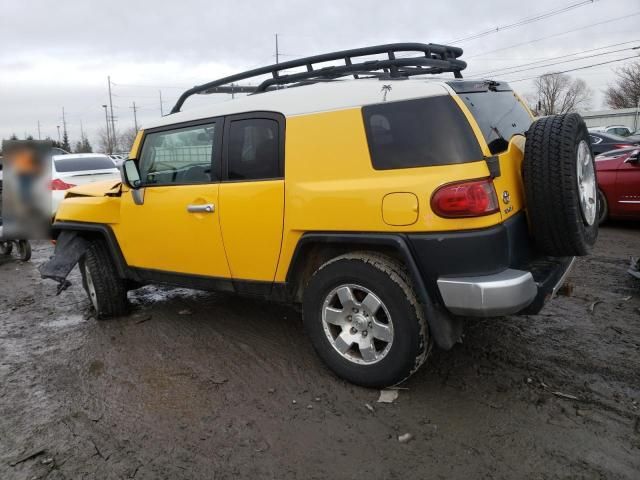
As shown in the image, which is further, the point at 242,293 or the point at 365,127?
the point at 242,293

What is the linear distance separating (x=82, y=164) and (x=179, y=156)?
272 inches

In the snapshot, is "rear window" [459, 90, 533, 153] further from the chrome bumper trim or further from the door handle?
the door handle

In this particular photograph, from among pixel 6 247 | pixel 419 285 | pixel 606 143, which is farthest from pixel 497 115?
pixel 606 143

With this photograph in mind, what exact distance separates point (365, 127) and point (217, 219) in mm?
1305

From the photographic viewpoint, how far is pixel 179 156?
4102 mm

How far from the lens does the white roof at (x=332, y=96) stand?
2957 millimetres

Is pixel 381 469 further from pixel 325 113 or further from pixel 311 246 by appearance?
pixel 325 113

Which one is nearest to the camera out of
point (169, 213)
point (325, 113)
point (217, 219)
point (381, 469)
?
point (381, 469)

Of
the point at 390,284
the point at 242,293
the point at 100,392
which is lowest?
the point at 100,392

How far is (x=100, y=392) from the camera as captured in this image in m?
3.44

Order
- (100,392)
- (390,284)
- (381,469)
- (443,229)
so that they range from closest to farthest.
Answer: (381,469), (443,229), (390,284), (100,392)

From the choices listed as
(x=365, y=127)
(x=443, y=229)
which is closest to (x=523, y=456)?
(x=443, y=229)

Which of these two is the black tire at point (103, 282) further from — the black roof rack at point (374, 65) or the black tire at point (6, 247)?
the black tire at point (6, 247)

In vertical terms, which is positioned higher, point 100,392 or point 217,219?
point 217,219
